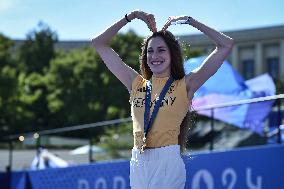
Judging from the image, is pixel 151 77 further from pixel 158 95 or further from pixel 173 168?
pixel 173 168

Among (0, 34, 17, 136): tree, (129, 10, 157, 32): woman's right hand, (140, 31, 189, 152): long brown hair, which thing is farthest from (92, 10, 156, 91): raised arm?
(0, 34, 17, 136): tree

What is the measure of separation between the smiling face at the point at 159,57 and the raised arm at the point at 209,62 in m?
0.14

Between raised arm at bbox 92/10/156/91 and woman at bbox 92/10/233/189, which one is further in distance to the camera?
raised arm at bbox 92/10/156/91

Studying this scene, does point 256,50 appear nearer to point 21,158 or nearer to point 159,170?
point 21,158

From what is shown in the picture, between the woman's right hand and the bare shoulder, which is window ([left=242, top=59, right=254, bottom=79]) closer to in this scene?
the woman's right hand

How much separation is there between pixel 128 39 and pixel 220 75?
37.0 metres

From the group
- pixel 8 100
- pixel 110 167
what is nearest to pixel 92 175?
pixel 110 167

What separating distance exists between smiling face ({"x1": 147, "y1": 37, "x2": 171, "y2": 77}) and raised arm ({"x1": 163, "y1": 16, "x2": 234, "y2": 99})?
138 millimetres

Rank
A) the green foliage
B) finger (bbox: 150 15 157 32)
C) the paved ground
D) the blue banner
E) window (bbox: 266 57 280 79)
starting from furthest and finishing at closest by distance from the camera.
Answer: window (bbox: 266 57 280 79) → the green foliage → the paved ground → the blue banner → finger (bbox: 150 15 157 32)

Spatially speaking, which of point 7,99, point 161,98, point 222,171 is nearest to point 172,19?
point 161,98

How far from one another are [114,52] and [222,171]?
132 inches

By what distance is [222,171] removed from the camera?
6.50m

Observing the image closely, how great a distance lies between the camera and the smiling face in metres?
3.18

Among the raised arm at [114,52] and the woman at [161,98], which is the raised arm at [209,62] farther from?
the raised arm at [114,52]
